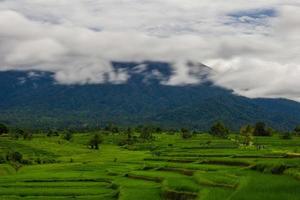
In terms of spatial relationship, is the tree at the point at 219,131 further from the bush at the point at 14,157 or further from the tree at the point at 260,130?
the bush at the point at 14,157

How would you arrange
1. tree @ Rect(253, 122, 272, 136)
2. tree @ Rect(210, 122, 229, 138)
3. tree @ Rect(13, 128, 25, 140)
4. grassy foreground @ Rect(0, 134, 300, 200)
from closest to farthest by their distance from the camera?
1. grassy foreground @ Rect(0, 134, 300, 200)
2. tree @ Rect(253, 122, 272, 136)
3. tree @ Rect(210, 122, 229, 138)
4. tree @ Rect(13, 128, 25, 140)

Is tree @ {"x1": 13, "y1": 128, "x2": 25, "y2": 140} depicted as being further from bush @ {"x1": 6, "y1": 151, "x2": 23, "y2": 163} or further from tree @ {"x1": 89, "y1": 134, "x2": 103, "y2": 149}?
bush @ {"x1": 6, "y1": 151, "x2": 23, "y2": 163}

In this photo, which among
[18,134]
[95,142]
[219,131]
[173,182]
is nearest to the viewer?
[173,182]

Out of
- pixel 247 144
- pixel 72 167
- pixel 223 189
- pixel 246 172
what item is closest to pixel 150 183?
pixel 246 172

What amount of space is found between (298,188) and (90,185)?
2708 centimetres

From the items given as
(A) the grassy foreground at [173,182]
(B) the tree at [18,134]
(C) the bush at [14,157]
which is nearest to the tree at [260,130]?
(B) the tree at [18,134]

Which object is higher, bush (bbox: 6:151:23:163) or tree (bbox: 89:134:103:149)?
tree (bbox: 89:134:103:149)

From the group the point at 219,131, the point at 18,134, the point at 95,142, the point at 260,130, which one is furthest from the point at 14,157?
the point at 260,130

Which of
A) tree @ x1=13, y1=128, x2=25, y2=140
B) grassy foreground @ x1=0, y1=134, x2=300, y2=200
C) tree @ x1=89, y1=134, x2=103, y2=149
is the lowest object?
grassy foreground @ x1=0, y1=134, x2=300, y2=200

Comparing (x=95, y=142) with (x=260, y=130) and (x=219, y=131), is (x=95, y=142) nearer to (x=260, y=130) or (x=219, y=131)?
(x=219, y=131)

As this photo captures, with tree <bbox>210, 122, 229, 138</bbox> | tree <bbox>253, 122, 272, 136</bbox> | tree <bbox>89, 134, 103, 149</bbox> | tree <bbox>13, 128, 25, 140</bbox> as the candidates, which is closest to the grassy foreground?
tree <bbox>89, 134, 103, 149</bbox>

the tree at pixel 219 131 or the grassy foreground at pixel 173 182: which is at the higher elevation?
the tree at pixel 219 131

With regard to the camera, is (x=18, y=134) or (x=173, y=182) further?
(x=18, y=134)

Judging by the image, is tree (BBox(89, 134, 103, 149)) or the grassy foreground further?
tree (BBox(89, 134, 103, 149))
